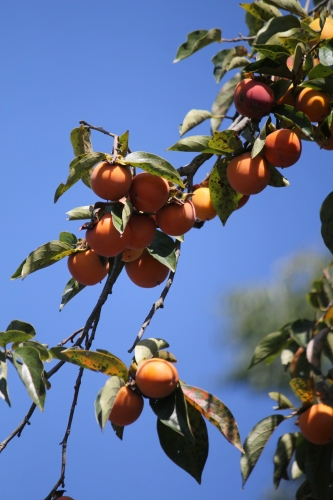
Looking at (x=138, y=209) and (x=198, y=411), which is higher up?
(x=138, y=209)

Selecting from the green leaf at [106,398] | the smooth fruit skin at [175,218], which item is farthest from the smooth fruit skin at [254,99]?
the green leaf at [106,398]

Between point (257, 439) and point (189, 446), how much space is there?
212 millimetres

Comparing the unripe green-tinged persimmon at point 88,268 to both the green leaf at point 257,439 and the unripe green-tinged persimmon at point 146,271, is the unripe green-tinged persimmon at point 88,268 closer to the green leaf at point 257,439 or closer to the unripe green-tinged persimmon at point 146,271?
the unripe green-tinged persimmon at point 146,271

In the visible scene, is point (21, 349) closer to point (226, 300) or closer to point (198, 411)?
point (198, 411)

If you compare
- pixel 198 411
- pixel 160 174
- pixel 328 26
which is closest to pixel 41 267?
pixel 160 174

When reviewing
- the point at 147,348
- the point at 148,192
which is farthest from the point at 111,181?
the point at 147,348

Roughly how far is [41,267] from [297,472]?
2.45 ft

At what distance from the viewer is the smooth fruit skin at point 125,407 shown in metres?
1.17

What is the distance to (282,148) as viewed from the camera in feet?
4.21

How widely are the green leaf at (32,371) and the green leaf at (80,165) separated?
1.12 ft

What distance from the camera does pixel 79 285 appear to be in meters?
1.43

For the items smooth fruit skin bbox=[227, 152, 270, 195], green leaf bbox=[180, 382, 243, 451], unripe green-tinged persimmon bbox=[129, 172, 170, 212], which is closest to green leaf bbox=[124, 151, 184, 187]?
unripe green-tinged persimmon bbox=[129, 172, 170, 212]

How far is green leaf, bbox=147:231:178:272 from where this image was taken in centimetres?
130

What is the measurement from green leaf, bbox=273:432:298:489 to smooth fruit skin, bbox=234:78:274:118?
725 mm
